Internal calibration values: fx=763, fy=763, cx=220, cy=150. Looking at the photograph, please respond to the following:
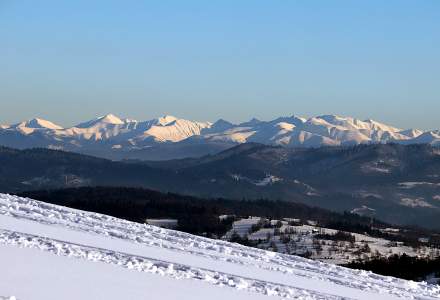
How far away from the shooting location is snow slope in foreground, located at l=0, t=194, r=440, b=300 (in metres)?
21.6

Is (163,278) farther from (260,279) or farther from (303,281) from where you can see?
(303,281)

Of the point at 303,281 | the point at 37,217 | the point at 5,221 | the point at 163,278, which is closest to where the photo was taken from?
the point at 163,278

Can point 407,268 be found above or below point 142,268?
below

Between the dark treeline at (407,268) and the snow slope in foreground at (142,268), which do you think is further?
the dark treeline at (407,268)

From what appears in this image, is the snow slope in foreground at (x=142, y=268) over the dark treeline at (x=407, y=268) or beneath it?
over

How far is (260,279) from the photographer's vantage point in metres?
28.0

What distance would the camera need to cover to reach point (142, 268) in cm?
2564

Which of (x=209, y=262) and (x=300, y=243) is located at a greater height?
(x=209, y=262)

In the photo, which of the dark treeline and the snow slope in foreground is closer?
the snow slope in foreground

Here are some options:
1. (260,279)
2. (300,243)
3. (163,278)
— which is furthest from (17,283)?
(300,243)

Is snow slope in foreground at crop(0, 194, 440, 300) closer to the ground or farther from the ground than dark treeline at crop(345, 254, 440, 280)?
farther from the ground

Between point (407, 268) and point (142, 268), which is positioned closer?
point (142, 268)

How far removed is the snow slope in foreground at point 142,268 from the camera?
21641 millimetres

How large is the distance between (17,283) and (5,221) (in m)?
13.6
